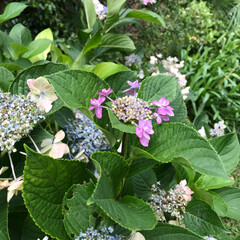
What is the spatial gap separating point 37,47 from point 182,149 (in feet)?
2.59

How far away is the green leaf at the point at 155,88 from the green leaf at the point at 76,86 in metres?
0.09

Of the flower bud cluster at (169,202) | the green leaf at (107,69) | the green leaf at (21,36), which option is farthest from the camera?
the green leaf at (21,36)

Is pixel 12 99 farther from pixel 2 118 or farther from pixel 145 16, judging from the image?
pixel 145 16

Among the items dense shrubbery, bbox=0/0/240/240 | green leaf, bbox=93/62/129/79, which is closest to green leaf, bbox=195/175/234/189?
dense shrubbery, bbox=0/0/240/240

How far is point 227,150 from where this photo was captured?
0.86 m

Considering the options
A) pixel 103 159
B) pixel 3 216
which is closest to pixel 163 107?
pixel 103 159

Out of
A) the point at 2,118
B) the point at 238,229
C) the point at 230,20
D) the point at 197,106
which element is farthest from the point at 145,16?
the point at 230,20

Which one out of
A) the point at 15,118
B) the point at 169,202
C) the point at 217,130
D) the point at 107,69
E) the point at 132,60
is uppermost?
the point at 15,118

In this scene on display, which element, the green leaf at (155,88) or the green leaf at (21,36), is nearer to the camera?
the green leaf at (155,88)

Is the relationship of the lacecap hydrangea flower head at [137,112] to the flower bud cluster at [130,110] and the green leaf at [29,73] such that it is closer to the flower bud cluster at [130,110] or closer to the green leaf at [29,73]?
the flower bud cluster at [130,110]

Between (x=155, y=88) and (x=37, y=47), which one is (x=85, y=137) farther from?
(x=37, y=47)

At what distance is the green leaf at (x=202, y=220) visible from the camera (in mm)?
700

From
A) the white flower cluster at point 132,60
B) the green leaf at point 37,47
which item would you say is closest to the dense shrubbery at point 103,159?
the green leaf at point 37,47

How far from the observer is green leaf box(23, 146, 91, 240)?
47cm
